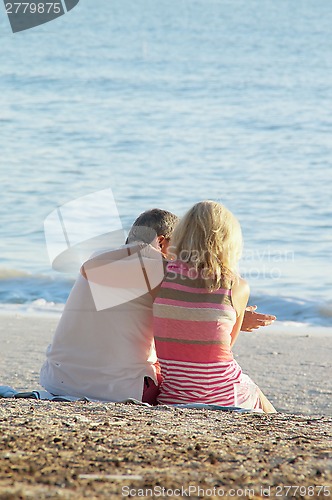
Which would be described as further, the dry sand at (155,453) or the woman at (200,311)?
the woman at (200,311)

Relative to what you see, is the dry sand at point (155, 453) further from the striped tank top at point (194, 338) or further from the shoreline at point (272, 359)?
the shoreline at point (272, 359)

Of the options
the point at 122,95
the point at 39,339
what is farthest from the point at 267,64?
the point at 39,339

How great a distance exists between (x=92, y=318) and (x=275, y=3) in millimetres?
49160

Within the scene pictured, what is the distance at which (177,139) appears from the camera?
1878cm

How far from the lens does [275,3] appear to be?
5056 centimetres

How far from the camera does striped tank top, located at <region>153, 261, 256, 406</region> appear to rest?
3.98 meters

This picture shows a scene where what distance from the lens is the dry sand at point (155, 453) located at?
2.41 m

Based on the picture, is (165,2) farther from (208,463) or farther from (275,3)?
(208,463)

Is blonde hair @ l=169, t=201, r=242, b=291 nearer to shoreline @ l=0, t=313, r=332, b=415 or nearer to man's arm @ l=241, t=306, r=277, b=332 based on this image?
man's arm @ l=241, t=306, r=277, b=332

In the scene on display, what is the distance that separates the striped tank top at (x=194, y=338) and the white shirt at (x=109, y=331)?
0.11 meters

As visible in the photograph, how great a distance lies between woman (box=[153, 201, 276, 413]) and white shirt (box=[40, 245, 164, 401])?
12 centimetres

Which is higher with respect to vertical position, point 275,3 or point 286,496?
point 286,496

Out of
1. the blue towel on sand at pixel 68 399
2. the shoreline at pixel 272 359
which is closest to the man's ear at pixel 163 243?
the blue towel on sand at pixel 68 399

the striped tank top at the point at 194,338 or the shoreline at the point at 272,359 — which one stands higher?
the striped tank top at the point at 194,338
